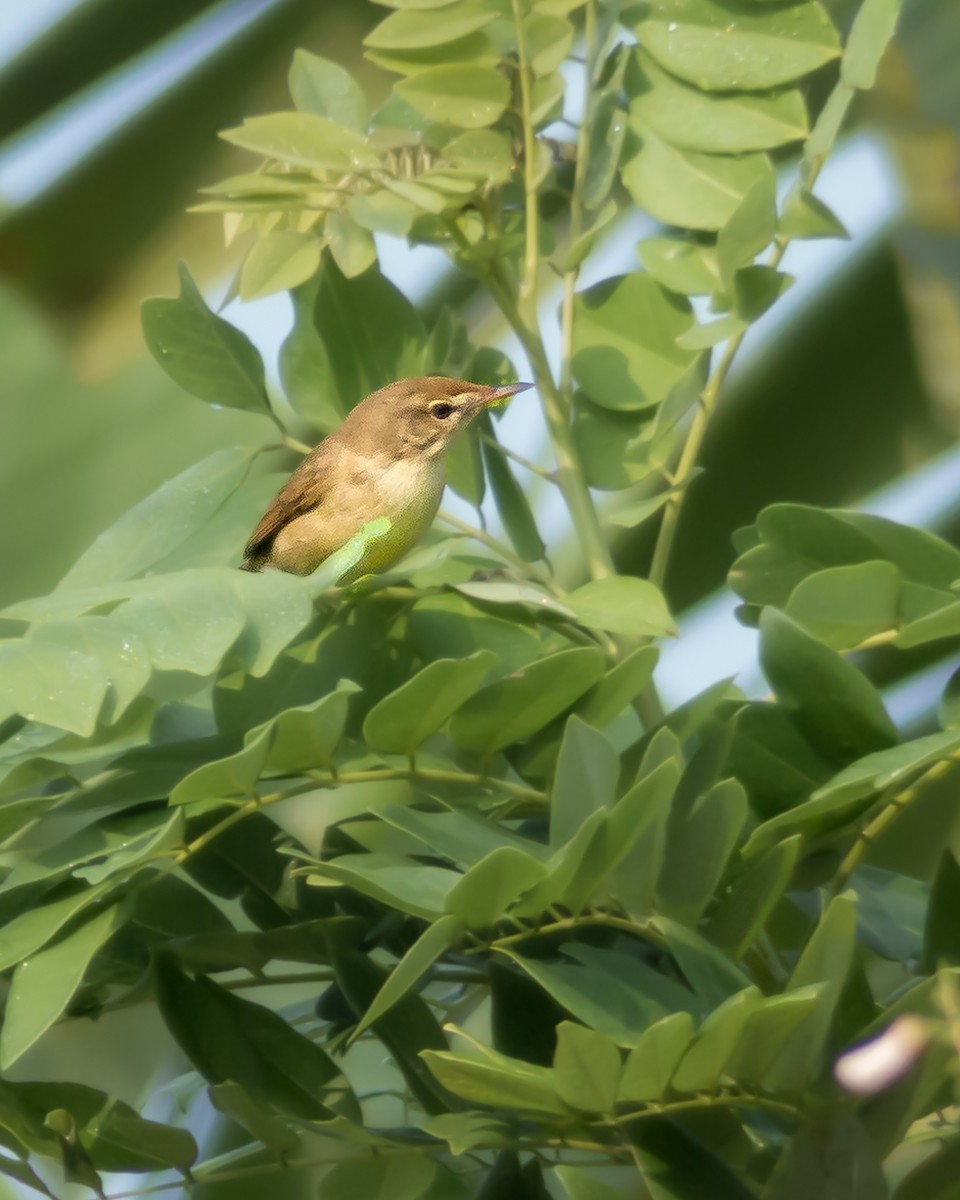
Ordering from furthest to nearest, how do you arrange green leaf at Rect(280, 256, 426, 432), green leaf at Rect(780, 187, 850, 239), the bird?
the bird
green leaf at Rect(280, 256, 426, 432)
green leaf at Rect(780, 187, 850, 239)

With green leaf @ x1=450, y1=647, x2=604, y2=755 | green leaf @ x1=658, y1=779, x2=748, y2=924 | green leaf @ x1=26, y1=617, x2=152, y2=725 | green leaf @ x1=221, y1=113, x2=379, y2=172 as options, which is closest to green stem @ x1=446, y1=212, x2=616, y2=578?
green leaf @ x1=221, y1=113, x2=379, y2=172

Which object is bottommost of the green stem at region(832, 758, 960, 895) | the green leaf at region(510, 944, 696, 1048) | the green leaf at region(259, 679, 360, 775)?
the green stem at region(832, 758, 960, 895)

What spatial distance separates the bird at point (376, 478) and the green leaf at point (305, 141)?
0.74ft

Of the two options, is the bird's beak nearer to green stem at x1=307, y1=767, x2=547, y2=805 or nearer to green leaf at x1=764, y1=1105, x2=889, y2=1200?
green stem at x1=307, y1=767, x2=547, y2=805

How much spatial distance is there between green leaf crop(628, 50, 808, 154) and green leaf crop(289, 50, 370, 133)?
0.25 meters

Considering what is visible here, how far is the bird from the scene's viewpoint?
1.48 m

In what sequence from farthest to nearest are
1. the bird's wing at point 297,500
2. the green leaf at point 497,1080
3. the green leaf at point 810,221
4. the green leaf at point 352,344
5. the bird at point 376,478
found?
the bird's wing at point 297,500
the bird at point 376,478
the green leaf at point 352,344
the green leaf at point 810,221
the green leaf at point 497,1080

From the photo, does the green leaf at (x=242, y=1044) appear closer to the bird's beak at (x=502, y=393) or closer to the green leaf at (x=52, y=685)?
the green leaf at (x=52, y=685)

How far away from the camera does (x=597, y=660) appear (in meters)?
1.03

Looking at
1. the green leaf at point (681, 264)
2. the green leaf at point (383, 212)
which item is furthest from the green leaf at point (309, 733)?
the green leaf at point (681, 264)

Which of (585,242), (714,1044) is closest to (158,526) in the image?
(585,242)

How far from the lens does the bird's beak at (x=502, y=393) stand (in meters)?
1.41

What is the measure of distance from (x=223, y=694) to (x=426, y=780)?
6.4 inches

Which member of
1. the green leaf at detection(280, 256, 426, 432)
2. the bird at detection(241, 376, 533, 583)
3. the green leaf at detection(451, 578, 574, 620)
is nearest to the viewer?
the green leaf at detection(451, 578, 574, 620)
